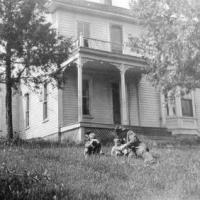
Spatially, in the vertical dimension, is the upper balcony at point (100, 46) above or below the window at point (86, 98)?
above

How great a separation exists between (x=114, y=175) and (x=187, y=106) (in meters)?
17.6

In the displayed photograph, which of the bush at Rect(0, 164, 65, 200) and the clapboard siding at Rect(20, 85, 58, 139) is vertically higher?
the clapboard siding at Rect(20, 85, 58, 139)

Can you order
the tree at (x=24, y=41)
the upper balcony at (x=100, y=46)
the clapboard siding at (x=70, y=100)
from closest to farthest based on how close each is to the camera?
the tree at (x=24, y=41) → the upper balcony at (x=100, y=46) → the clapboard siding at (x=70, y=100)

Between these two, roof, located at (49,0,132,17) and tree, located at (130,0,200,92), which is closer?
tree, located at (130,0,200,92)

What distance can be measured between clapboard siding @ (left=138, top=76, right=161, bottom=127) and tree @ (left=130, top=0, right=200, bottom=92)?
5.21m

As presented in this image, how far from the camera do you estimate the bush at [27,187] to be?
6555 millimetres

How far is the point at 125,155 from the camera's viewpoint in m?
12.7

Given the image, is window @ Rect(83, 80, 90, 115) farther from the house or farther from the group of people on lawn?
the group of people on lawn

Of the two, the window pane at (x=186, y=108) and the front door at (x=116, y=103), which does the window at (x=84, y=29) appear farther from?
the window pane at (x=186, y=108)

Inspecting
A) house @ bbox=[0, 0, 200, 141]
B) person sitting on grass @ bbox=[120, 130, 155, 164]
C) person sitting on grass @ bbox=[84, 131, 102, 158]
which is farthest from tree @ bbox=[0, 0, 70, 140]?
person sitting on grass @ bbox=[120, 130, 155, 164]

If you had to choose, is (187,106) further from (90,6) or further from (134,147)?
(134,147)

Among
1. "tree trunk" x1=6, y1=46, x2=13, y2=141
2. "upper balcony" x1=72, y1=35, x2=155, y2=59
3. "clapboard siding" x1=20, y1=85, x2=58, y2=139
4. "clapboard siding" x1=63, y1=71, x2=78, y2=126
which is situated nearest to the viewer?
"tree trunk" x1=6, y1=46, x2=13, y2=141

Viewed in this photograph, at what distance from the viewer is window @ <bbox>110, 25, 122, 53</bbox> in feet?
79.3

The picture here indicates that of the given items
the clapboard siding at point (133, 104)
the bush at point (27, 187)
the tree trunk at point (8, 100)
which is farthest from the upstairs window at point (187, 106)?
the bush at point (27, 187)
